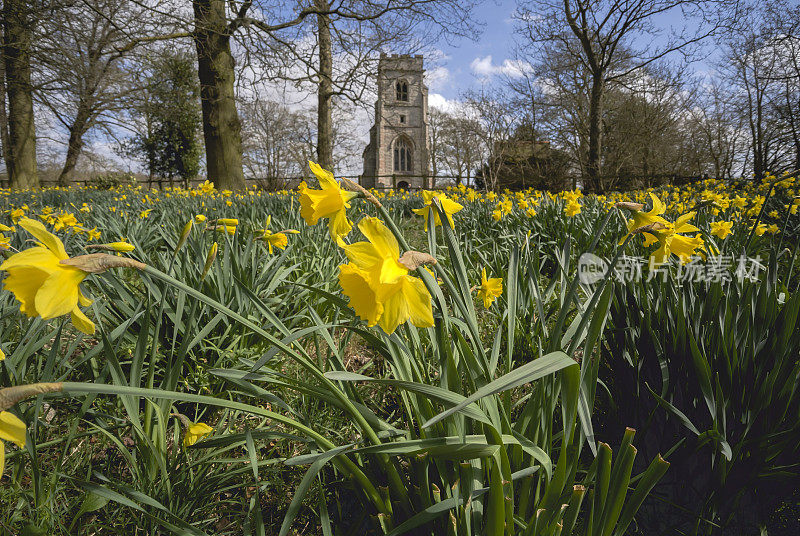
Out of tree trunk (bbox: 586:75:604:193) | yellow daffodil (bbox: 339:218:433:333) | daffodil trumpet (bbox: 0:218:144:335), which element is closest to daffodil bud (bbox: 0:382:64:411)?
daffodil trumpet (bbox: 0:218:144:335)

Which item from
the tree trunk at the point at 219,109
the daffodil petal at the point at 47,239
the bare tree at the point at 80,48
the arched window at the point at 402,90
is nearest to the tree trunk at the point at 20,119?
the bare tree at the point at 80,48

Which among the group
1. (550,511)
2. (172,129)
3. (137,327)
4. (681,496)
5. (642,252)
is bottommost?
(681,496)

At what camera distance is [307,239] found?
322 centimetres

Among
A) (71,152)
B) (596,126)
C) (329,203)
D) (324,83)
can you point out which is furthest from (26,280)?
(71,152)

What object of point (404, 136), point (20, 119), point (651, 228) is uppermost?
point (404, 136)

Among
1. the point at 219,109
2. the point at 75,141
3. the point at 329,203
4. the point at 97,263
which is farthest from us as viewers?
the point at 75,141

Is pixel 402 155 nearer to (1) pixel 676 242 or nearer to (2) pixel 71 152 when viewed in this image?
(2) pixel 71 152

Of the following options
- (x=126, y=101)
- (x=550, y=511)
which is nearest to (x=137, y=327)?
(x=550, y=511)

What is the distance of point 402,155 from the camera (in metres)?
43.4

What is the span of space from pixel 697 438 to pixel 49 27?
1249 cm

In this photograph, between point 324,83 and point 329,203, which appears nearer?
point 329,203

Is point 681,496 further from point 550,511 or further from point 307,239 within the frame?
point 307,239

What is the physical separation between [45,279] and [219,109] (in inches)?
407

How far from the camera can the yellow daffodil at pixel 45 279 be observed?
0.65 meters
